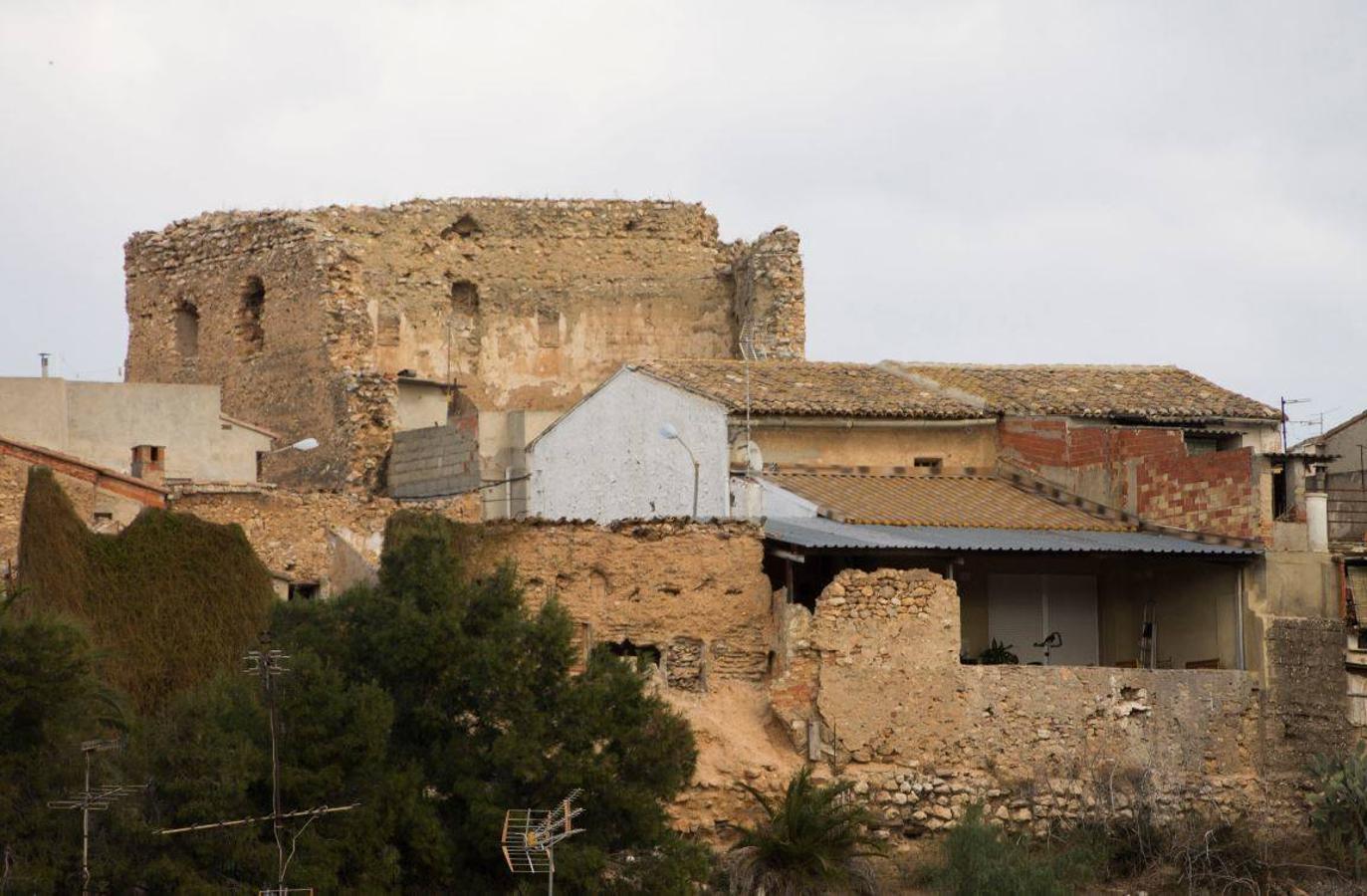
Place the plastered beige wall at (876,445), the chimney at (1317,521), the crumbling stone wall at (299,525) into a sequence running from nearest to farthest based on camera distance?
the chimney at (1317,521) < the plastered beige wall at (876,445) < the crumbling stone wall at (299,525)

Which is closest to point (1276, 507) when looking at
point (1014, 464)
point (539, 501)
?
point (1014, 464)

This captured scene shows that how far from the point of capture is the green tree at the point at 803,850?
23844 millimetres

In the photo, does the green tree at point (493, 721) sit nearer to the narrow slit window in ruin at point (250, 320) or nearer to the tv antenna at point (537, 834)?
the tv antenna at point (537, 834)

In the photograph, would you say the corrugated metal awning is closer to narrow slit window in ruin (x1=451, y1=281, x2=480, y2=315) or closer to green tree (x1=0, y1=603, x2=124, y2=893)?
green tree (x1=0, y1=603, x2=124, y2=893)

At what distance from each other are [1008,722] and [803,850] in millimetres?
3106

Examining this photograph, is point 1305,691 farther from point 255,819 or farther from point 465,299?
point 465,299

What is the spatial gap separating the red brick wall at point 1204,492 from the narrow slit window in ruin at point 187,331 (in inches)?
696

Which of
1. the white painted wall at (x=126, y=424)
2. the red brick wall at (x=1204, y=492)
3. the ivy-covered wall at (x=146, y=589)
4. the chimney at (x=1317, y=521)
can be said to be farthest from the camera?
the white painted wall at (x=126, y=424)

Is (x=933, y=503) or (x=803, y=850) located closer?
(x=803, y=850)

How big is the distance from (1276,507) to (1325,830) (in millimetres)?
3938

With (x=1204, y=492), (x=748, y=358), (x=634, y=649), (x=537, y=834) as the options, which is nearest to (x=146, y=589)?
(x=634, y=649)

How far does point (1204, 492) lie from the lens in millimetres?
28859

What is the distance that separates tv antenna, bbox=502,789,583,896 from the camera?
21.4 metres

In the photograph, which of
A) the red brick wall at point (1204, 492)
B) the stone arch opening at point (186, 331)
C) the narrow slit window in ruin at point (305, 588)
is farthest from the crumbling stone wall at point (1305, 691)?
the stone arch opening at point (186, 331)
